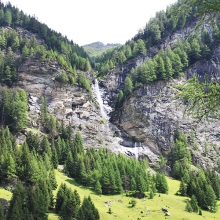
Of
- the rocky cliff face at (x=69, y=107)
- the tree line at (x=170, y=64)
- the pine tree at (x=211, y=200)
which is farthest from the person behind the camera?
the tree line at (x=170, y=64)

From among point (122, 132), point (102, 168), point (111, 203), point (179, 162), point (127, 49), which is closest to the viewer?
point (111, 203)

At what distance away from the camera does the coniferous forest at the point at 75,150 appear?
58.8 metres

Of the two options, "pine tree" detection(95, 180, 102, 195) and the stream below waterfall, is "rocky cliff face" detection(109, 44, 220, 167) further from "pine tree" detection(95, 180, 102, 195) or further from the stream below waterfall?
"pine tree" detection(95, 180, 102, 195)

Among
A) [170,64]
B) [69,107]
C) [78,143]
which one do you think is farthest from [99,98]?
[78,143]

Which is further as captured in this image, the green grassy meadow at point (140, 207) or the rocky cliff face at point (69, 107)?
the rocky cliff face at point (69, 107)

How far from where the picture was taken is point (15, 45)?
15300cm

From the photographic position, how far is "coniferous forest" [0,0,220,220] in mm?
58812

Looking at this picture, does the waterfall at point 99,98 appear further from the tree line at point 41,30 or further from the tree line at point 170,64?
the tree line at point 41,30

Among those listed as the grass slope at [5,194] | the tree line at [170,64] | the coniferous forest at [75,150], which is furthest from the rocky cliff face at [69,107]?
the grass slope at [5,194]

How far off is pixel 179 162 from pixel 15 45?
104896 millimetres

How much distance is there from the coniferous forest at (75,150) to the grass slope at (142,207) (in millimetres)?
1965

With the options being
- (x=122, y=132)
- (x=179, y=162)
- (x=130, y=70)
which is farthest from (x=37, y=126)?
Answer: (x=130, y=70)

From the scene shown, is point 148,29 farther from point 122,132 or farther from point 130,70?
point 122,132

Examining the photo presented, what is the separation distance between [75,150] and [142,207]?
127 ft
